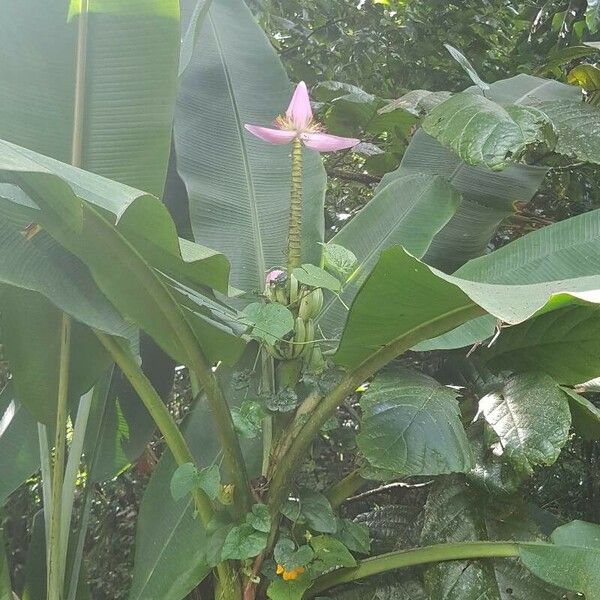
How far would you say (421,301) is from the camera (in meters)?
0.58

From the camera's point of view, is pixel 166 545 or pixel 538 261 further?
pixel 166 545

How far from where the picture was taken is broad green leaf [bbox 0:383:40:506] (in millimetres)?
1078

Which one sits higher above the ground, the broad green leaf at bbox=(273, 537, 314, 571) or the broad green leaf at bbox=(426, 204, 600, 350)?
the broad green leaf at bbox=(426, 204, 600, 350)

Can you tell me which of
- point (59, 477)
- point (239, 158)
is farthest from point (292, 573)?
point (239, 158)

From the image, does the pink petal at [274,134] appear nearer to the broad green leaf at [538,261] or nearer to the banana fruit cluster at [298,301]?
the banana fruit cluster at [298,301]

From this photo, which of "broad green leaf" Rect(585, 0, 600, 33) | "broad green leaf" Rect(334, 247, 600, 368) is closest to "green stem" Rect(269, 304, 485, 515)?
"broad green leaf" Rect(334, 247, 600, 368)

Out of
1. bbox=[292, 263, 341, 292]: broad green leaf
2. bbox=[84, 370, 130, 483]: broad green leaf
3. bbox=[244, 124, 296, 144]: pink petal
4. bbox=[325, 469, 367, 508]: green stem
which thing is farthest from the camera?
bbox=[84, 370, 130, 483]: broad green leaf

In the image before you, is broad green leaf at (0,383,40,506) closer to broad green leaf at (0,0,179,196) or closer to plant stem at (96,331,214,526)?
plant stem at (96,331,214,526)

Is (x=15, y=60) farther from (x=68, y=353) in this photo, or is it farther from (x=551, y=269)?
(x=551, y=269)

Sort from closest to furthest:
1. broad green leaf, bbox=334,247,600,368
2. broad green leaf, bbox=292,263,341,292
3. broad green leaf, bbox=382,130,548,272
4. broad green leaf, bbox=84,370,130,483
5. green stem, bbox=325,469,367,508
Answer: broad green leaf, bbox=334,247,600,368, broad green leaf, bbox=292,263,341,292, green stem, bbox=325,469,367,508, broad green leaf, bbox=382,130,548,272, broad green leaf, bbox=84,370,130,483

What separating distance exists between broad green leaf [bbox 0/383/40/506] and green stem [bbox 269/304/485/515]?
1.86 feet

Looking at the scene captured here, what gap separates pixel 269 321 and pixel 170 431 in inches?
9.3

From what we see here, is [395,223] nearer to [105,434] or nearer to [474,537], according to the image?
[474,537]

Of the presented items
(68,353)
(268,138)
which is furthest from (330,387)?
(68,353)
